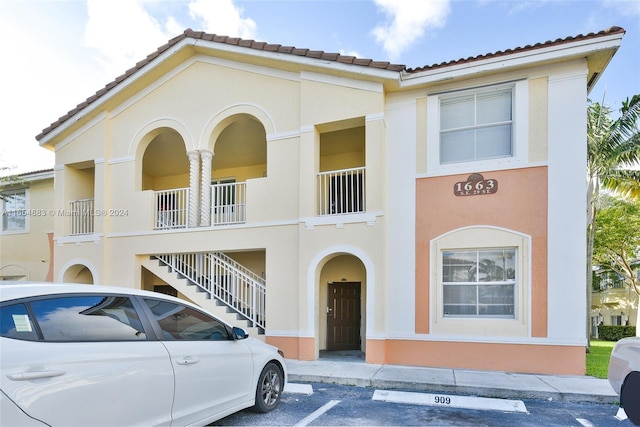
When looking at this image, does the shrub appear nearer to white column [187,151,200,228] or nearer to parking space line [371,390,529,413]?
parking space line [371,390,529,413]

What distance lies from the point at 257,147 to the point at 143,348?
955 cm

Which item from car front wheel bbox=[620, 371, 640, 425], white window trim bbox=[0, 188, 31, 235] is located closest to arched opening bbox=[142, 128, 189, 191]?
white window trim bbox=[0, 188, 31, 235]

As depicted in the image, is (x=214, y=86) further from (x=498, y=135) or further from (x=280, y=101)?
(x=498, y=135)

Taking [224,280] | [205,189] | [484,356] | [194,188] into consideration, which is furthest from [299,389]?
[194,188]

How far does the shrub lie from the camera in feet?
71.2

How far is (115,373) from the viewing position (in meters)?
3.38

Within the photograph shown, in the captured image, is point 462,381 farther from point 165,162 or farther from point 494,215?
point 165,162

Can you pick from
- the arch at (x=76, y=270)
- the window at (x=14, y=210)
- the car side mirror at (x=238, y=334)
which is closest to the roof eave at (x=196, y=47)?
the arch at (x=76, y=270)

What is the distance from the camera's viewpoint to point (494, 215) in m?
8.27

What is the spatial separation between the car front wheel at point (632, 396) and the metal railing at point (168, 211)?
31.0 feet

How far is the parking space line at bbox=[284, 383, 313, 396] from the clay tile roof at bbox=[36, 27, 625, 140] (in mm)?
6511

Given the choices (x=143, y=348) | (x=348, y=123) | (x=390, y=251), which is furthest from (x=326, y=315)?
(x=143, y=348)

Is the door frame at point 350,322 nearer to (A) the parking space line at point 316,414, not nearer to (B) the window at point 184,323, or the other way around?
(A) the parking space line at point 316,414

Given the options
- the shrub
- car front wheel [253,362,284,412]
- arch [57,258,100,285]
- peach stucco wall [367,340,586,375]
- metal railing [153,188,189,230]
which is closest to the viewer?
car front wheel [253,362,284,412]
